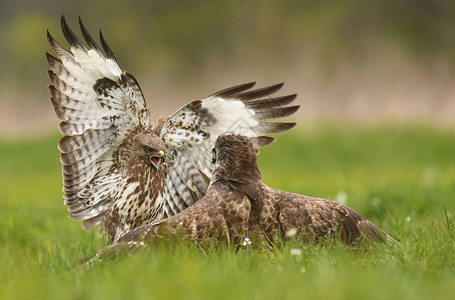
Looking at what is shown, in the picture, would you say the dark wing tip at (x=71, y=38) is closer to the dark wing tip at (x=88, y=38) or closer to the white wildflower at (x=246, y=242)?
the dark wing tip at (x=88, y=38)

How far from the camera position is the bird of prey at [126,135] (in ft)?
15.8

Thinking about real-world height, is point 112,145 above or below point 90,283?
above

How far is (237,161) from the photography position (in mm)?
4324

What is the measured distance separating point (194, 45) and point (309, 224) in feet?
61.9

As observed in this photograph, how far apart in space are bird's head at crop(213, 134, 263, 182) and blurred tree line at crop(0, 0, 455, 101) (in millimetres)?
12522

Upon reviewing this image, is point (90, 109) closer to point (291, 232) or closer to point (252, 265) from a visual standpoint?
point (291, 232)

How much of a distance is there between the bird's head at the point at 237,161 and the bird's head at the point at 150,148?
26.1 inches

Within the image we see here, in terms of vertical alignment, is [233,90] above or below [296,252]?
above

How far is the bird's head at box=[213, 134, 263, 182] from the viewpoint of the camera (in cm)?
429

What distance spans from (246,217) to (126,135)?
1.28m

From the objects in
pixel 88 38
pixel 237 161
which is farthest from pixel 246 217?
pixel 88 38

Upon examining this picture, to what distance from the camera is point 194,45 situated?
74.3ft

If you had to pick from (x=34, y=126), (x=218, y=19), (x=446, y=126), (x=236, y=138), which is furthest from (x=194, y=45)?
(x=236, y=138)

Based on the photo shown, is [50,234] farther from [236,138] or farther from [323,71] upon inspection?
[323,71]
